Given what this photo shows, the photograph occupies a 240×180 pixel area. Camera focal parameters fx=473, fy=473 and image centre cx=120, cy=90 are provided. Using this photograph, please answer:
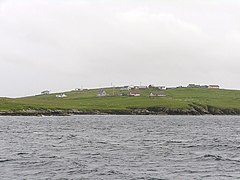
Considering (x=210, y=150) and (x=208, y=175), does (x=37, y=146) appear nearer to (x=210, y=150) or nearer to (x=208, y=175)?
(x=210, y=150)

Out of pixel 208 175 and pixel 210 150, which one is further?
pixel 210 150

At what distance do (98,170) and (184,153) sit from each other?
1575cm

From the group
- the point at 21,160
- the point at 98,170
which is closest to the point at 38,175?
the point at 98,170

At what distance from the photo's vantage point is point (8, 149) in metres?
57.5

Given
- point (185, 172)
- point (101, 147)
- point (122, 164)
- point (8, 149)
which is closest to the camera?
point (185, 172)

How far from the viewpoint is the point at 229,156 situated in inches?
2037

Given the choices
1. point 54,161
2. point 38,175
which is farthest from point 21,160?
point 38,175

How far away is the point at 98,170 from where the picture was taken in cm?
4100

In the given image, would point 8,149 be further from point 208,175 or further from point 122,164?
point 208,175

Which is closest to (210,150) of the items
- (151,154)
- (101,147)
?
(151,154)

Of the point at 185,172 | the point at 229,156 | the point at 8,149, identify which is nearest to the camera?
the point at 185,172

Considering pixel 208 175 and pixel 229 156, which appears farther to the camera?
pixel 229 156

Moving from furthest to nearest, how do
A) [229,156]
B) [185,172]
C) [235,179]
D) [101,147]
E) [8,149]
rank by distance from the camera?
1. [101,147]
2. [8,149]
3. [229,156]
4. [185,172]
5. [235,179]

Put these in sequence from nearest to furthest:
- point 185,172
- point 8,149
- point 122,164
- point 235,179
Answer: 1. point 235,179
2. point 185,172
3. point 122,164
4. point 8,149
